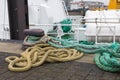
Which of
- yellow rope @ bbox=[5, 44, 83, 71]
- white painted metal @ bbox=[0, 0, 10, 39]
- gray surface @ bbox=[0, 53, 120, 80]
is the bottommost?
gray surface @ bbox=[0, 53, 120, 80]

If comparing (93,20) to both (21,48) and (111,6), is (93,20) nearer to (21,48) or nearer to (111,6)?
(21,48)

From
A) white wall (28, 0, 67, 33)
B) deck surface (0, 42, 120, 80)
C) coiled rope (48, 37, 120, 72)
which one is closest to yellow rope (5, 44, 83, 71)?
deck surface (0, 42, 120, 80)

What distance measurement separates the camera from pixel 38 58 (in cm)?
449

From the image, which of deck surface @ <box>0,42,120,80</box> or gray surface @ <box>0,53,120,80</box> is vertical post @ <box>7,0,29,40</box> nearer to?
deck surface @ <box>0,42,120,80</box>

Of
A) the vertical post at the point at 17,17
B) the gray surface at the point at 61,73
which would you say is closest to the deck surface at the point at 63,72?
the gray surface at the point at 61,73

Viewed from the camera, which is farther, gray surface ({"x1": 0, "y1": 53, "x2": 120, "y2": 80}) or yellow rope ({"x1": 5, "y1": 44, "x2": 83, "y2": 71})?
yellow rope ({"x1": 5, "y1": 44, "x2": 83, "y2": 71})

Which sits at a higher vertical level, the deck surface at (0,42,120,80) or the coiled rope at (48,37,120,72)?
the coiled rope at (48,37,120,72)

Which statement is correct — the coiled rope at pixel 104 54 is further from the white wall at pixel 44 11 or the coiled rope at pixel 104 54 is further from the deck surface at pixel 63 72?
the white wall at pixel 44 11

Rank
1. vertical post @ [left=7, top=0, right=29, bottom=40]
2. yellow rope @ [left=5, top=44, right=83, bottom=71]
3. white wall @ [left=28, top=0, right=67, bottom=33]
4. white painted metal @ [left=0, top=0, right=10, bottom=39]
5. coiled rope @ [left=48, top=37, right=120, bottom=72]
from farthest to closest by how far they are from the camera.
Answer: white wall @ [left=28, top=0, right=67, bottom=33], vertical post @ [left=7, top=0, right=29, bottom=40], white painted metal @ [left=0, top=0, right=10, bottom=39], yellow rope @ [left=5, top=44, right=83, bottom=71], coiled rope @ [left=48, top=37, right=120, bottom=72]

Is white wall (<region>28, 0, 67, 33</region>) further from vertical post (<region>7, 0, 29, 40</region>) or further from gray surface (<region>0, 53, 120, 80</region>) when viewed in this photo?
gray surface (<region>0, 53, 120, 80</region>)

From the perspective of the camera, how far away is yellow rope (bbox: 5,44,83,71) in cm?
414

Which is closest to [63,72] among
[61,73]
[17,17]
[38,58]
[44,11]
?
[61,73]

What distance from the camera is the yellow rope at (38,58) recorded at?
4.14m

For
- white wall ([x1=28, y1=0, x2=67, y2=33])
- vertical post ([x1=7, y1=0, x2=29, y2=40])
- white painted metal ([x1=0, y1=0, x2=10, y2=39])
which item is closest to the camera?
white painted metal ([x1=0, y1=0, x2=10, y2=39])
